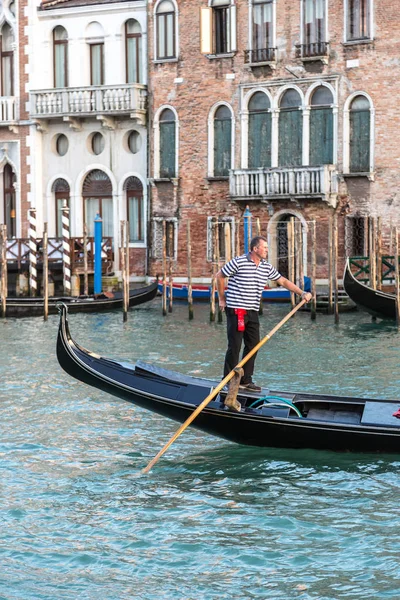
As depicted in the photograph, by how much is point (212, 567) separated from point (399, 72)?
11.4m

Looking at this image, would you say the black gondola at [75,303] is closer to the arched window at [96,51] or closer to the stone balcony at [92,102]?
the stone balcony at [92,102]

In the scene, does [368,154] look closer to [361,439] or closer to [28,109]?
[28,109]

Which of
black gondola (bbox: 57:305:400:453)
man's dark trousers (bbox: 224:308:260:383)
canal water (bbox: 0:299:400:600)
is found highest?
man's dark trousers (bbox: 224:308:260:383)

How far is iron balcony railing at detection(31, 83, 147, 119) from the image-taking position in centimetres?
1694

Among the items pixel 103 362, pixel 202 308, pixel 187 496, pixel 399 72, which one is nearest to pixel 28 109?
pixel 202 308

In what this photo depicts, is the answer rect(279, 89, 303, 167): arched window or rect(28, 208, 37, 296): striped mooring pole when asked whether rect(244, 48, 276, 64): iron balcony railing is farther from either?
rect(28, 208, 37, 296): striped mooring pole

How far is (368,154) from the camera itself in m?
15.3

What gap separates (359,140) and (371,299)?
3078mm

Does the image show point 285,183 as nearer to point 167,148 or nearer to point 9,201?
point 167,148

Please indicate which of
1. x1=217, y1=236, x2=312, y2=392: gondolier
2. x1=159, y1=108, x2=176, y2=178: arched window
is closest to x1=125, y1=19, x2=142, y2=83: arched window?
x1=159, y1=108, x2=176, y2=178: arched window

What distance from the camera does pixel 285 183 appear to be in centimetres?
1571

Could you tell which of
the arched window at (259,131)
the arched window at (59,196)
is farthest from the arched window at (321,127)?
the arched window at (59,196)

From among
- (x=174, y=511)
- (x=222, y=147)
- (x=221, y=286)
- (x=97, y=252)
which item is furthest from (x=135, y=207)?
(x=174, y=511)

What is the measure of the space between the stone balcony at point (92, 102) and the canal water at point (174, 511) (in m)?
8.98
